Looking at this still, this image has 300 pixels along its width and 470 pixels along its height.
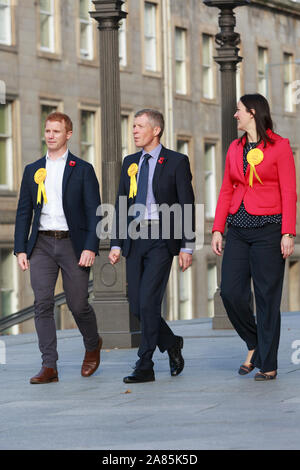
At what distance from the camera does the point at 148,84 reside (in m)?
36.0

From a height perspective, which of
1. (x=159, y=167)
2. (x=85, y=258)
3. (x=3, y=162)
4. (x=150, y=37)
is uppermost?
(x=150, y=37)

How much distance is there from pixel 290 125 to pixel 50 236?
121 feet

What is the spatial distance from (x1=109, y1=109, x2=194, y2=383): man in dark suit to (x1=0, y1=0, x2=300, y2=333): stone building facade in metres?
20.1

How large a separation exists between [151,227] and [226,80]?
24.1 feet

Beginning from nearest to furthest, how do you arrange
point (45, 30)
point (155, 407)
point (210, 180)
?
point (155, 407)
point (45, 30)
point (210, 180)

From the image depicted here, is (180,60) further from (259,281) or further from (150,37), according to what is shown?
(259,281)

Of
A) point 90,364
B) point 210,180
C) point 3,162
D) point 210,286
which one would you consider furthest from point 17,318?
point 210,180

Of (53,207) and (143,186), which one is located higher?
(143,186)

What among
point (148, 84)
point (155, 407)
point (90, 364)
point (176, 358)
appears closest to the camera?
point (155, 407)

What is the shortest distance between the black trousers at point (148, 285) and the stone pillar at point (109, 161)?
150 inches

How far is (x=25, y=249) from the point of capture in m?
9.86

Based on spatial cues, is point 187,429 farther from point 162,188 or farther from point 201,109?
point 201,109

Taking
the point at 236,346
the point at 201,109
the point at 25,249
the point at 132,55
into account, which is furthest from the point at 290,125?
the point at 25,249

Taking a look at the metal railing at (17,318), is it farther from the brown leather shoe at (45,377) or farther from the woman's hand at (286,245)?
the woman's hand at (286,245)
